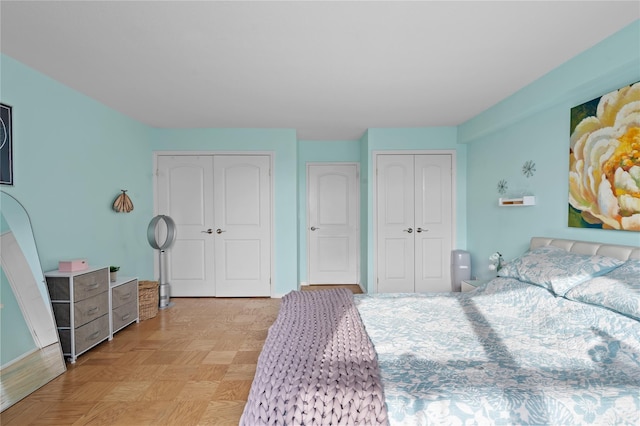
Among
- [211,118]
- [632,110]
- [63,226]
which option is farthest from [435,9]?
[63,226]

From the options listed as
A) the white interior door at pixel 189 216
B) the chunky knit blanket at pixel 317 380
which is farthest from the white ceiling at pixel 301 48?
the chunky knit blanket at pixel 317 380

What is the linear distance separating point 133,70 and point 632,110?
3576 mm

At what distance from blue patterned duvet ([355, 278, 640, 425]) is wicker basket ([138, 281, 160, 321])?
2675 millimetres

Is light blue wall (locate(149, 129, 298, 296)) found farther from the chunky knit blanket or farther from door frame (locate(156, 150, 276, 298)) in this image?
the chunky knit blanket

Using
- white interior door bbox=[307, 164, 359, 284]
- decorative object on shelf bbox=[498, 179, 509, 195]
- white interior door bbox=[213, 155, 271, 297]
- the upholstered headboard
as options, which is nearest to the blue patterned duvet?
the upholstered headboard

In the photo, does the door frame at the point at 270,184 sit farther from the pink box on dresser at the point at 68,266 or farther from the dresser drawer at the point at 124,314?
the pink box on dresser at the point at 68,266

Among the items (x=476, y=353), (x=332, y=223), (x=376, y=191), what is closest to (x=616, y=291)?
(x=476, y=353)

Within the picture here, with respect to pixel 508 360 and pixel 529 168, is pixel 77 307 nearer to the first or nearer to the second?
pixel 508 360

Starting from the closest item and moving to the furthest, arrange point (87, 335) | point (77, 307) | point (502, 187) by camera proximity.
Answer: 1. point (77, 307)
2. point (87, 335)
3. point (502, 187)

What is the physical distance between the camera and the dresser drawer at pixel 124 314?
3328mm

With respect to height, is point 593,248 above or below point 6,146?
below

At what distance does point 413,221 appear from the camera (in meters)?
4.82

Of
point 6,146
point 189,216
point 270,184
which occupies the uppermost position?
point 6,146

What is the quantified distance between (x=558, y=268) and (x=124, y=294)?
3.78m
